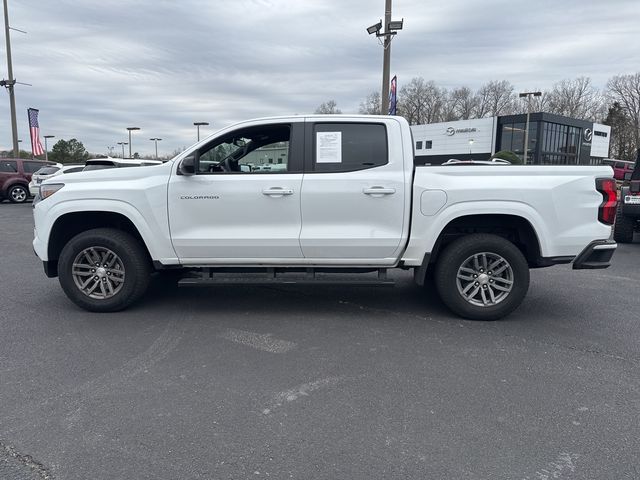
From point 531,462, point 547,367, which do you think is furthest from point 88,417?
point 547,367

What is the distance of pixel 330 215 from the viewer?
15.8 feet

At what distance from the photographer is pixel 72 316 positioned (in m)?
5.10

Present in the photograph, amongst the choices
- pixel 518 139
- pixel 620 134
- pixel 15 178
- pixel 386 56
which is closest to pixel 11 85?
pixel 15 178

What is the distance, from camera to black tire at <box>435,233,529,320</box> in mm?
4824

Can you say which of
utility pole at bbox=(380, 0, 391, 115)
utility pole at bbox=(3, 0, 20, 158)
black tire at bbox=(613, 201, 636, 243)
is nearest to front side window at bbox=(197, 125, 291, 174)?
black tire at bbox=(613, 201, 636, 243)

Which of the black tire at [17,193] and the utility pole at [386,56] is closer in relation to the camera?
the utility pole at [386,56]

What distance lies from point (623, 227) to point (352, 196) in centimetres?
818

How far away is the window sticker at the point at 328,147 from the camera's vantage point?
16.0 ft

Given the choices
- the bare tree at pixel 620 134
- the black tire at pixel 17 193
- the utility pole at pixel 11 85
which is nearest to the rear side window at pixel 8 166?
the black tire at pixel 17 193

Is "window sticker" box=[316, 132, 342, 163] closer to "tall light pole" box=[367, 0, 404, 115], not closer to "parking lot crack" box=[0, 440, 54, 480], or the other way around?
"parking lot crack" box=[0, 440, 54, 480]

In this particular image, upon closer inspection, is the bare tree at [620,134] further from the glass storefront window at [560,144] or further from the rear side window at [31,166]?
the rear side window at [31,166]

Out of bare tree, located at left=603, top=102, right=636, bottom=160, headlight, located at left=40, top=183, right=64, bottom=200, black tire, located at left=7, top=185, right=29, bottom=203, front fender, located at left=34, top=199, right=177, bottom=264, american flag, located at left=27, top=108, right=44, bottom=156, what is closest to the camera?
front fender, located at left=34, top=199, right=177, bottom=264

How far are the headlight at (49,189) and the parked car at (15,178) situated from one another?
61.1 feet

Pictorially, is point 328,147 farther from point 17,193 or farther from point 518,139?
point 518,139
